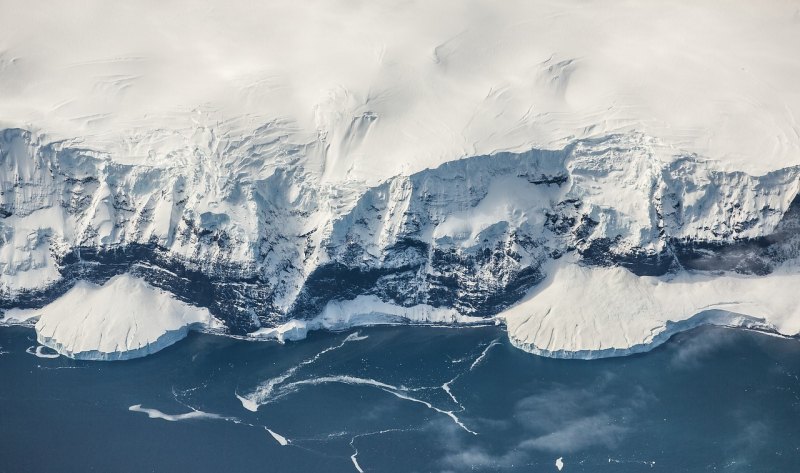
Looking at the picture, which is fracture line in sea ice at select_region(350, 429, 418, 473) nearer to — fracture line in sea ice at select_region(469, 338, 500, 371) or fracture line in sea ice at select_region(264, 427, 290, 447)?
fracture line in sea ice at select_region(264, 427, 290, 447)

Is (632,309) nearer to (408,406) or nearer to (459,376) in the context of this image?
(459,376)

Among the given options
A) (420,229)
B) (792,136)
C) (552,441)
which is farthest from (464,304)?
(792,136)

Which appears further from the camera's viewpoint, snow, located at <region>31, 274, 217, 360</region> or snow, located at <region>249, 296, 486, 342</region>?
snow, located at <region>249, 296, 486, 342</region>

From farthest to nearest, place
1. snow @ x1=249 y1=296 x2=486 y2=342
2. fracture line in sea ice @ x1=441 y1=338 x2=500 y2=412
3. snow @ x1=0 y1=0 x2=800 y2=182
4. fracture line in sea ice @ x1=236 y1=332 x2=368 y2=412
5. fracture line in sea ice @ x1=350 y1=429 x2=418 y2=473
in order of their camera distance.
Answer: snow @ x1=249 y1=296 x2=486 y2=342, snow @ x1=0 y1=0 x2=800 y2=182, fracture line in sea ice @ x1=236 y1=332 x2=368 y2=412, fracture line in sea ice @ x1=441 y1=338 x2=500 y2=412, fracture line in sea ice @ x1=350 y1=429 x2=418 y2=473

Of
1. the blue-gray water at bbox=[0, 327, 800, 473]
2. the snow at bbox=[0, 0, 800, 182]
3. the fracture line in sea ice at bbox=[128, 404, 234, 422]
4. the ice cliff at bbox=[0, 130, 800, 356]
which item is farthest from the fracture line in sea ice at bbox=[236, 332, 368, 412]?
the snow at bbox=[0, 0, 800, 182]

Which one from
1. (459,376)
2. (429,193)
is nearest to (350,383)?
(459,376)

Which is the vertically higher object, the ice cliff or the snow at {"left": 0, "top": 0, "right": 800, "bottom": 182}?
the snow at {"left": 0, "top": 0, "right": 800, "bottom": 182}

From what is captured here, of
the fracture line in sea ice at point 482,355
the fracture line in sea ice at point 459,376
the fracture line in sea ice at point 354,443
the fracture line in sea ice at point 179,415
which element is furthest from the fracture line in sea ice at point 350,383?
the fracture line in sea ice at point 179,415

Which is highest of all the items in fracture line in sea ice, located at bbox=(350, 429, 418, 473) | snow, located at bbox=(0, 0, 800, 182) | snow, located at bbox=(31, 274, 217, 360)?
snow, located at bbox=(0, 0, 800, 182)

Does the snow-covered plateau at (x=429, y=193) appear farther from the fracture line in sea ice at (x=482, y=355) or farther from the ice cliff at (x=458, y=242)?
the fracture line in sea ice at (x=482, y=355)
